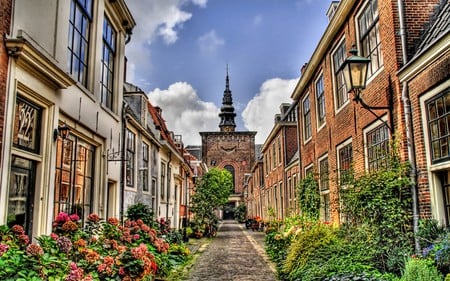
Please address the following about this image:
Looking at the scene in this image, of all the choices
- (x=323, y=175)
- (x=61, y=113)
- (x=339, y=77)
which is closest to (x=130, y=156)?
(x=61, y=113)

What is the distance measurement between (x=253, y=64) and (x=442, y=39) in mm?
9018

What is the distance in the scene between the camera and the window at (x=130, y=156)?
13.1 meters

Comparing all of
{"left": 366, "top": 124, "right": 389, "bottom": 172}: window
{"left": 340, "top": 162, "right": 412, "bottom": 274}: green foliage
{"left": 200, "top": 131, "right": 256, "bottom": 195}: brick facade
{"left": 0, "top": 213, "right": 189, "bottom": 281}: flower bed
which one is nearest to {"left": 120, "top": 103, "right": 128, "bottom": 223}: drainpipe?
{"left": 0, "top": 213, "right": 189, "bottom": 281}: flower bed

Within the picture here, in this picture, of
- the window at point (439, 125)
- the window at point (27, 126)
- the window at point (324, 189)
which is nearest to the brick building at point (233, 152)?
the window at point (324, 189)

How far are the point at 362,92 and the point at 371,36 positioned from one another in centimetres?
134

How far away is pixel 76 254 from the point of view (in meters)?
5.93

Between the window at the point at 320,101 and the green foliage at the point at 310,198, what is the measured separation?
2.08 m

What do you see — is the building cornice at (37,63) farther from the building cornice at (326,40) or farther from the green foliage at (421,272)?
the building cornice at (326,40)

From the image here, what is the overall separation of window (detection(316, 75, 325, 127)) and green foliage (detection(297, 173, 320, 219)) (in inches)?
81.7

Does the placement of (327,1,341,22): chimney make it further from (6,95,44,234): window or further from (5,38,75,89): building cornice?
(6,95,44,234): window

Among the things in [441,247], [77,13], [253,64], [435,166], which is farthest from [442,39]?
[253,64]

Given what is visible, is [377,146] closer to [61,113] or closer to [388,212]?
[388,212]

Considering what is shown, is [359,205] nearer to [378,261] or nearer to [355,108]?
[378,261]

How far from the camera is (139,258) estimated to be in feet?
20.3
